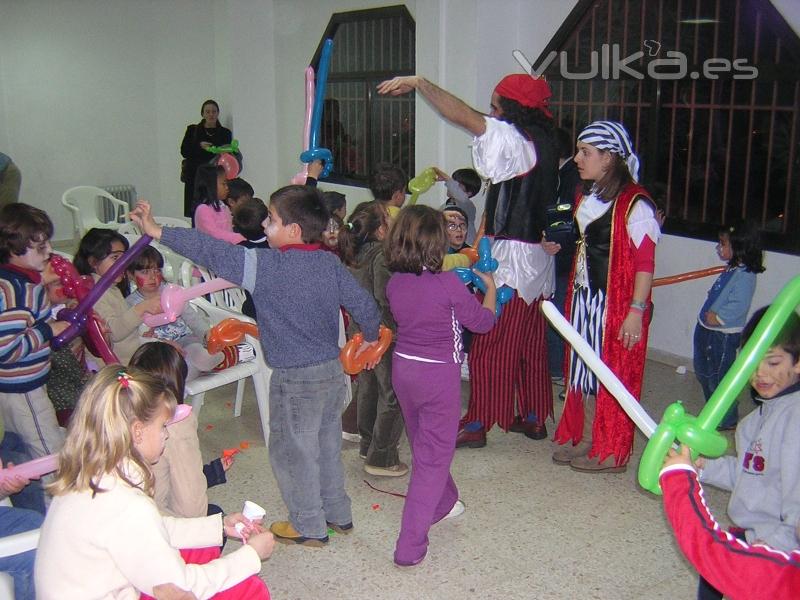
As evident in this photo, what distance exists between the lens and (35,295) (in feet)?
9.14

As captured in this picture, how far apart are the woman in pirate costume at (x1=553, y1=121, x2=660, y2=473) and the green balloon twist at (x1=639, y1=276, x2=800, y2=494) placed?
4.96 feet

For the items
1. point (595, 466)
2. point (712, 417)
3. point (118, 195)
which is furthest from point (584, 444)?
point (118, 195)

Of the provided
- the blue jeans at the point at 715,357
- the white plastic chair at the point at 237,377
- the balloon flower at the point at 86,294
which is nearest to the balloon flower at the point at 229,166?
the white plastic chair at the point at 237,377

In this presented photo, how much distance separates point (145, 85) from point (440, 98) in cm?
672

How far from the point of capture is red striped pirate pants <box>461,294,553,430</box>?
12.0 feet

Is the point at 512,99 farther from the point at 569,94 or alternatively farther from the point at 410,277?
the point at 569,94

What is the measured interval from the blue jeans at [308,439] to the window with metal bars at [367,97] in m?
4.38

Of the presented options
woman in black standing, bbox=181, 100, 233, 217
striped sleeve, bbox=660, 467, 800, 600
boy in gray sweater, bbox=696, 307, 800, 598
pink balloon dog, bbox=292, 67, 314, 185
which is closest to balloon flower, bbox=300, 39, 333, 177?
pink balloon dog, bbox=292, 67, 314, 185

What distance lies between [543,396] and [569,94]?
2465 millimetres

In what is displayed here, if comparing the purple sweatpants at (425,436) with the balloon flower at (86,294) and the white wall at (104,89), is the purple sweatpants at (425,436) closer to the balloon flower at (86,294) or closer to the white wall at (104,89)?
the balloon flower at (86,294)

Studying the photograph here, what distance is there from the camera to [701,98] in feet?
15.5

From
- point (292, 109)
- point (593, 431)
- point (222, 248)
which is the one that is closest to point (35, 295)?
point (222, 248)

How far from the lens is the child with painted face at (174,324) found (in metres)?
3.52

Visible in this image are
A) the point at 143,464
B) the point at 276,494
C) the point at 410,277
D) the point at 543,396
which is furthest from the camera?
the point at 543,396
